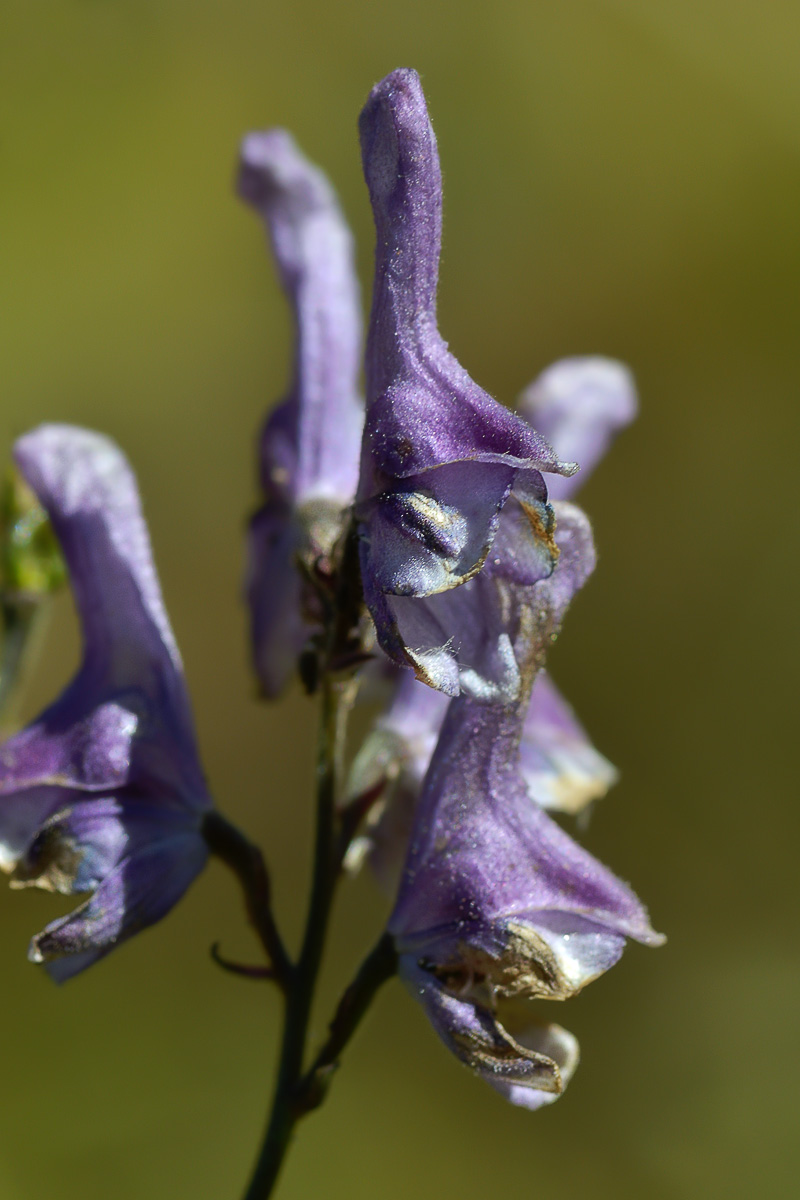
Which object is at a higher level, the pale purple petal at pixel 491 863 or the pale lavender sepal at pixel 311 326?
the pale lavender sepal at pixel 311 326

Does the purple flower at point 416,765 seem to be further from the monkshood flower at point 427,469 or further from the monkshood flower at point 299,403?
the monkshood flower at point 427,469

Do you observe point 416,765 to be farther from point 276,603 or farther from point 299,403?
point 299,403

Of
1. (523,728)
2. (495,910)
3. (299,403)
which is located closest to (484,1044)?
(495,910)

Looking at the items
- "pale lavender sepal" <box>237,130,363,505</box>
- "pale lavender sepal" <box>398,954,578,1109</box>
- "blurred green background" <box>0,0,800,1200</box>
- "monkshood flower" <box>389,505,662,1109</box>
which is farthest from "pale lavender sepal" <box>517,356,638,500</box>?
"blurred green background" <box>0,0,800,1200</box>

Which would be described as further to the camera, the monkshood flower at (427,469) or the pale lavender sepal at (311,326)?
the pale lavender sepal at (311,326)

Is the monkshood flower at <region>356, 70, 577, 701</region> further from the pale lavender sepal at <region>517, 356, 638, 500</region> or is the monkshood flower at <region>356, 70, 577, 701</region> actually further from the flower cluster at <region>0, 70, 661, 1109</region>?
the pale lavender sepal at <region>517, 356, 638, 500</region>

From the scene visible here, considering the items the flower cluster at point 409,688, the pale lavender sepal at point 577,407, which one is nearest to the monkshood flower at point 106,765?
the flower cluster at point 409,688
